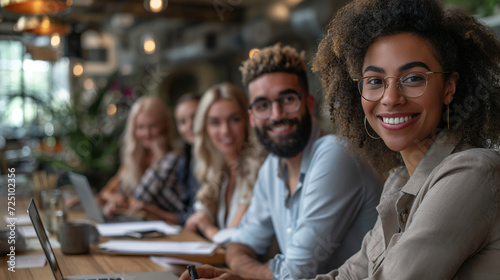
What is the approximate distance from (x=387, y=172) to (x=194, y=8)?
5.92m

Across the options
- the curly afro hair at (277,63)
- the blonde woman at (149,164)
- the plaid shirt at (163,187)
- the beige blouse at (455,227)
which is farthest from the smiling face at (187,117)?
the beige blouse at (455,227)

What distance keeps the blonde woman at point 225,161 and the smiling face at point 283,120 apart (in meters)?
0.76

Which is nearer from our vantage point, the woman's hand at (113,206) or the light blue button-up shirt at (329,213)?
the light blue button-up shirt at (329,213)

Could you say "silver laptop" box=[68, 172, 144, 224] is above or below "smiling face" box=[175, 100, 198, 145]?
below

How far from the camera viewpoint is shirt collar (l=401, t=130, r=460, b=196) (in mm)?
1066

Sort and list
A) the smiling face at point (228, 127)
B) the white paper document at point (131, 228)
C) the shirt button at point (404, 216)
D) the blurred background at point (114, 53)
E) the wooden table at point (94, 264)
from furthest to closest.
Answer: the blurred background at point (114, 53)
the smiling face at point (228, 127)
the white paper document at point (131, 228)
the wooden table at point (94, 264)
the shirt button at point (404, 216)

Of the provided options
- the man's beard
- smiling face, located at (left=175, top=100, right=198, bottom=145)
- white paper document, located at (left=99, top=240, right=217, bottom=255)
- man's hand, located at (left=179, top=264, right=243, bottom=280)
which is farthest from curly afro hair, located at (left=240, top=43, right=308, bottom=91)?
smiling face, located at (left=175, top=100, right=198, bottom=145)

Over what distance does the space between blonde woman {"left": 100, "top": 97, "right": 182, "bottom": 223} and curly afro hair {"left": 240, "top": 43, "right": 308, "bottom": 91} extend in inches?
64.2

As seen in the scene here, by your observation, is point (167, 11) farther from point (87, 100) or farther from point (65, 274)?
point (65, 274)

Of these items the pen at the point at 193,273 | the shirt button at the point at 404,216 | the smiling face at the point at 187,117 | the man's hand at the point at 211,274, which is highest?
the smiling face at the point at 187,117

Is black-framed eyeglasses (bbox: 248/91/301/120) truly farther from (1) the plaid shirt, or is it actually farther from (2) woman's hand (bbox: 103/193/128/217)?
(1) the plaid shirt

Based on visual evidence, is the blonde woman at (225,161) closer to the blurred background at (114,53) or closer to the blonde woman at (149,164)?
the blurred background at (114,53)

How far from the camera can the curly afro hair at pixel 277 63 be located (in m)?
1.82

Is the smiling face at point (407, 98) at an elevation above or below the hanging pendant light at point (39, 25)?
below
